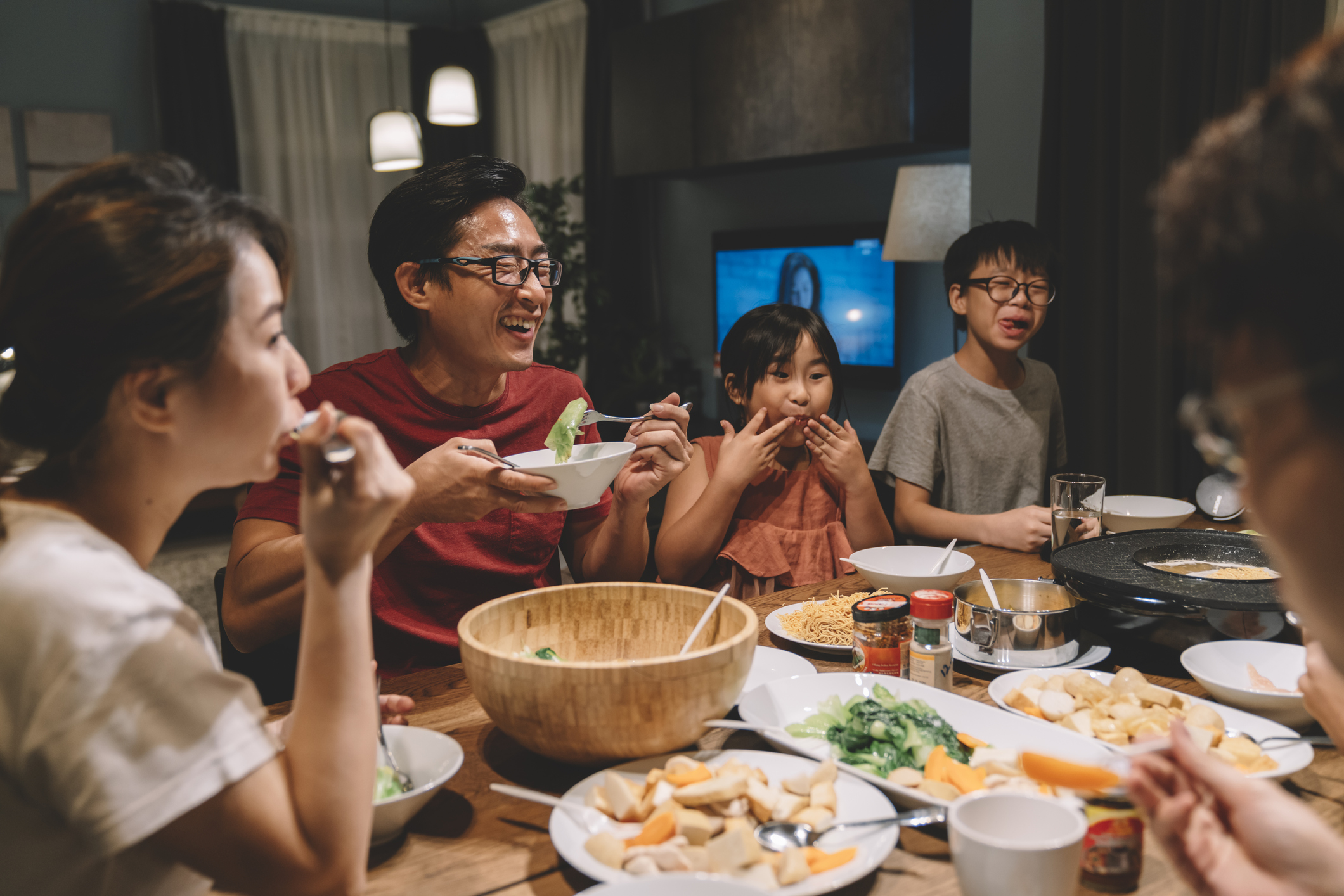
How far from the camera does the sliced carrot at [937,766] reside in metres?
0.94

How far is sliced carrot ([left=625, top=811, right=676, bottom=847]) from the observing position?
2.80ft

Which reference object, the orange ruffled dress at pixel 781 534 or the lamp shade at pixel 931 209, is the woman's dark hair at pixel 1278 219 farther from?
the lamp shade at pixel 931 209

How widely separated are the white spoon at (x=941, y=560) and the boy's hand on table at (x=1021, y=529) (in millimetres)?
329

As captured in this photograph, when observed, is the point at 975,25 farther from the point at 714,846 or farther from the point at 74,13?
the point at 74,13

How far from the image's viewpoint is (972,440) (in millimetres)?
2621

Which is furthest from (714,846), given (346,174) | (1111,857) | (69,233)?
(346,174)

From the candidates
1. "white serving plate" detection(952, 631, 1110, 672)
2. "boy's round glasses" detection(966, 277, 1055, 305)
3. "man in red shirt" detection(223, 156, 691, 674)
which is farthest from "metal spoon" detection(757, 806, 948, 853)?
"boy's round glasses" detection(966, 277, 1055, 305)

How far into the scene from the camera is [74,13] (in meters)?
5.96

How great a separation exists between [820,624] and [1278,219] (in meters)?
1.04

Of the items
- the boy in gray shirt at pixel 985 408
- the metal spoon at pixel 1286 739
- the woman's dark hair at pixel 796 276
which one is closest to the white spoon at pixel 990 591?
the metal spoon at pixel 1286 739

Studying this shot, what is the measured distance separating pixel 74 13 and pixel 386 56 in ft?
6.37

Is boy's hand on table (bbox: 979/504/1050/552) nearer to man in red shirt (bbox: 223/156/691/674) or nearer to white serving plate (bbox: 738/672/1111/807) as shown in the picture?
man in red shirt (bbox: 223/156/691/674)

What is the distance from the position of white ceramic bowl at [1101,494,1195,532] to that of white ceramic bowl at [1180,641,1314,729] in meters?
0.68

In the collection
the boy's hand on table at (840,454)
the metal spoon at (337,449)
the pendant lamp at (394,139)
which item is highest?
the pendant lamp at (394,139)
